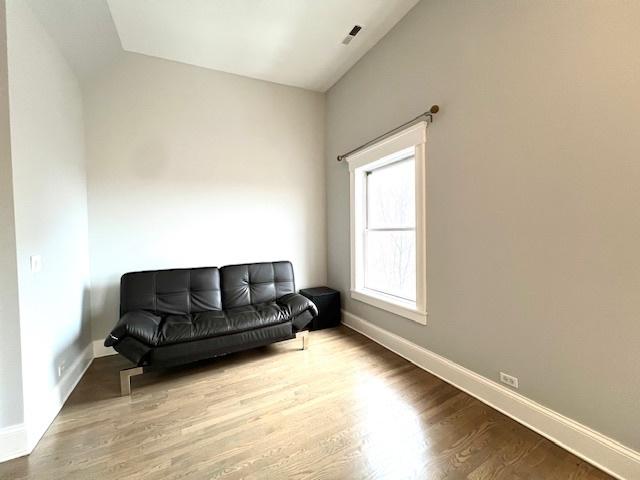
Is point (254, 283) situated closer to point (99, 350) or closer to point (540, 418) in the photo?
point (99, 350)

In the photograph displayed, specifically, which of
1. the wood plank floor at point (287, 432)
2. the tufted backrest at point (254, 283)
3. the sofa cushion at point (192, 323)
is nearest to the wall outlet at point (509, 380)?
the wood plank floor at point (287, 432)

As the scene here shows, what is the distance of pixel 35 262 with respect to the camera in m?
1.69

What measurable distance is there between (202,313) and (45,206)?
1.48 m

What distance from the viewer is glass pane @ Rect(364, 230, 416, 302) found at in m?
2.69

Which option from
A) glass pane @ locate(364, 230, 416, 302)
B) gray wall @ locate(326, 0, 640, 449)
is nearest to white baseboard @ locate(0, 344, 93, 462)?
gray wall @ locate(326, 0, 640, 449)

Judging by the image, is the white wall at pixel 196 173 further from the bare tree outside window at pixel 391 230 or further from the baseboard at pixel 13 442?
the baseboard at pixel 13 442

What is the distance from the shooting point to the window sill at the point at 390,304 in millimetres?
2396

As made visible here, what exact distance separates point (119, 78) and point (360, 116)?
2641 mm

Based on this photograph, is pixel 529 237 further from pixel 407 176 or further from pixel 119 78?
pixel 119 78

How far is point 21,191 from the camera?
157 cm

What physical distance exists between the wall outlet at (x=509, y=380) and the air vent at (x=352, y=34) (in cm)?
320

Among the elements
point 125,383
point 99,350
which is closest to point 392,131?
point 125,383

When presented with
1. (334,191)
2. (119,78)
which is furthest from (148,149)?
(334,191)

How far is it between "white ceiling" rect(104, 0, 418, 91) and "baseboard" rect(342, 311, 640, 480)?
3109 mm
